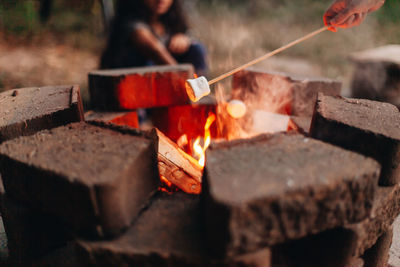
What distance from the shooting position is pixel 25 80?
562cm

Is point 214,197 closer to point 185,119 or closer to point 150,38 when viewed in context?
point 185,119

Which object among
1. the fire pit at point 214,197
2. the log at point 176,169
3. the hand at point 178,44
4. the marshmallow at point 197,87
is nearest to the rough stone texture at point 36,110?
the fire pit at point 214,197

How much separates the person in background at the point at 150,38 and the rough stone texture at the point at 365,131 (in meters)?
2.63

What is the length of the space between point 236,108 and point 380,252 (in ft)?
4.30

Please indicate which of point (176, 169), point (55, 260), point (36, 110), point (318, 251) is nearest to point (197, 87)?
point (176, 169)

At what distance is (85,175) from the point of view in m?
1.12

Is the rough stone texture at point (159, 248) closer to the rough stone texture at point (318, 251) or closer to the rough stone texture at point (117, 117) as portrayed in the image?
the rough stone texture at point (318, 251)

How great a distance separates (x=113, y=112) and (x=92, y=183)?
129 cm

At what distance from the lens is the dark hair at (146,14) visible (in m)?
3.87

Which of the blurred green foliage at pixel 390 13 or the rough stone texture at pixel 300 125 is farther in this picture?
the blurred green foliage at pixel 390 13

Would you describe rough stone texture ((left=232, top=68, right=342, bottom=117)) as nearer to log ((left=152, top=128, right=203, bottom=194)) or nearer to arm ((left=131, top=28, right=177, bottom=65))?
log ((left=152, top=128, right=203, bottom=194))

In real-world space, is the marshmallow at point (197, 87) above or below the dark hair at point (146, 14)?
below

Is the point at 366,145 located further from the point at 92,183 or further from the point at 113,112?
the point at 113,112

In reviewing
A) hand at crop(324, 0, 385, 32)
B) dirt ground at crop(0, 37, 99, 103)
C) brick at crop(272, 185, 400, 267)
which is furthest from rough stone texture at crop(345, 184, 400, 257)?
dirt ground at crop(0, 37, 99, 103)
